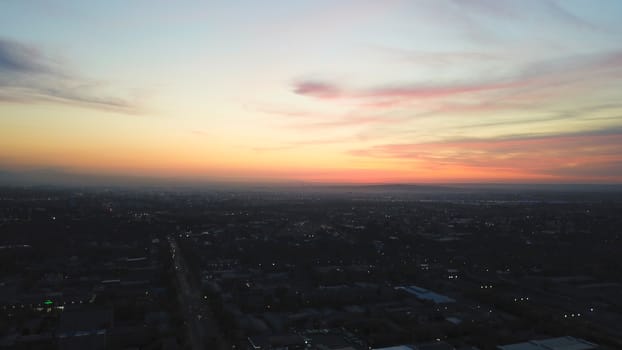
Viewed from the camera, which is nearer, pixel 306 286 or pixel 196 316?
pixel 196 316

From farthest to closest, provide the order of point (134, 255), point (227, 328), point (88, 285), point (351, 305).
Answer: point (134, 255) < point (88, 285) < point (351, 305) < point (227, 328)

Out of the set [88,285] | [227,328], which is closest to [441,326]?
[227,328]

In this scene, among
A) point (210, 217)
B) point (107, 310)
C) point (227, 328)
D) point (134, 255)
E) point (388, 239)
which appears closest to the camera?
point (227, 328)

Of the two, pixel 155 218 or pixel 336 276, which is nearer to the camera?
pixel 336 276

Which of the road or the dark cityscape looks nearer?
the road

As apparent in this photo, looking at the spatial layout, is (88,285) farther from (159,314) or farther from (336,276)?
(336,276)

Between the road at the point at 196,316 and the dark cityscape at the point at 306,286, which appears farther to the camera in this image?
the dark cityscape at the point at 306,286
